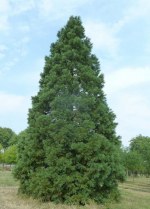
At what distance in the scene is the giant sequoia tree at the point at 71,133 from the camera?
15.2 metres

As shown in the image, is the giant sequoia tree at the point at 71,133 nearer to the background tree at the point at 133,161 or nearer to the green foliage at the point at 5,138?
the background tree at the point at 133,161

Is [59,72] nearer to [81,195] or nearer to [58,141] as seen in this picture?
[58,141]

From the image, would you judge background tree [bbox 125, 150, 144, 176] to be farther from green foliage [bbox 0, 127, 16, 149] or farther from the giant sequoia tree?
green foliage [bbox 0, 127, 16, 149]

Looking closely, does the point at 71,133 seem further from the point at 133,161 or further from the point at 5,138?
the point at 5,138

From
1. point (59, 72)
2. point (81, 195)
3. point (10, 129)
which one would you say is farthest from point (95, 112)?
point (10, 129)

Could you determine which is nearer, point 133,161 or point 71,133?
point 71,133

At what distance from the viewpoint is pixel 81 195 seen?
49.5 feet

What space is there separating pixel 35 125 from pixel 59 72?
2873 mm

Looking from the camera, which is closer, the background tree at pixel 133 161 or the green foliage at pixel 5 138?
Answer: the background tree at pixel 133 161

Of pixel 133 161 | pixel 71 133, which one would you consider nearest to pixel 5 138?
pixel 133 161

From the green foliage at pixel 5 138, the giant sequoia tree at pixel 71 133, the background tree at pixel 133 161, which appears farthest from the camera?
the green foliage at pixel 5 138

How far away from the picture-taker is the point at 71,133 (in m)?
15.5

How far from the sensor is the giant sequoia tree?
15.2 metres

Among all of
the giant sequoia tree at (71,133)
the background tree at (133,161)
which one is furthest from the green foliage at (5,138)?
the giant sequoia tree at (71,133)
